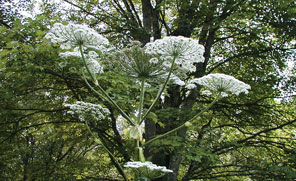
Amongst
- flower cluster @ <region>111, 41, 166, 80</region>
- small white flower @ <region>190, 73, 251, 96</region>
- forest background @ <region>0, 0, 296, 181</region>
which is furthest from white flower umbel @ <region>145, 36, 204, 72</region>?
forest background @ <region>0, 0, 296, 181</region>

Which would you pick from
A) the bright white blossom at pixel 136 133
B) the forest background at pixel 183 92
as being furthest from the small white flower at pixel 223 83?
the forest background at pixel 183 92

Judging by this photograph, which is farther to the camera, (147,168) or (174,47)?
(174,47)

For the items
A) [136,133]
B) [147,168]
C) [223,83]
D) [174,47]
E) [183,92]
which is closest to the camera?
[147,168]

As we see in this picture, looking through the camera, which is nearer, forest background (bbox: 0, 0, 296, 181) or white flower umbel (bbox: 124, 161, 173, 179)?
white flower umbel (bbox: 124, 161, 173, 179)

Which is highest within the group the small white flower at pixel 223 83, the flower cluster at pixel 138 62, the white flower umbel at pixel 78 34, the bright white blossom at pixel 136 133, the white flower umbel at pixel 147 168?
the white flower umbel at pixel 78 34

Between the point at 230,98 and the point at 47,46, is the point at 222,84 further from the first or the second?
the point at 230,98

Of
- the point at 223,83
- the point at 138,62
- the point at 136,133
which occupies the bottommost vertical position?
the point at 136,133

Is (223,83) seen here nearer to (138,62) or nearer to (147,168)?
(138,62)

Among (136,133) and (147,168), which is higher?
(136,133)

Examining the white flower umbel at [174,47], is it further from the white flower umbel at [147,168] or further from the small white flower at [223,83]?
the white flower umbel at [147,168]

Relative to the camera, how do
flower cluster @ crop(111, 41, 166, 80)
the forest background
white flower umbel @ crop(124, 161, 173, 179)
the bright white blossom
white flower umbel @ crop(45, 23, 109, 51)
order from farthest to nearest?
the forest background
flower cluster @ crop(111, 41, 166, 80)
white flower umbel @ crop(45, 23, 109, 51)
the bright white blossom
white flower umbel @ crop(124, 161, 173, 179)

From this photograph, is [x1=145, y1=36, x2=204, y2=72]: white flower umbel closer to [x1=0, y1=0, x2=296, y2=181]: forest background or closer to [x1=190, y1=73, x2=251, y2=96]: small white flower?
[x1=190, y1=73, x2=251, y2=96]: small white flower

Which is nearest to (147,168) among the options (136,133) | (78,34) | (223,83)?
(136,133)

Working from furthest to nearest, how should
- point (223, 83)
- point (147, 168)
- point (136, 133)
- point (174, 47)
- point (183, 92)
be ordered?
point (183, 92) → point (223, 83) → point (174, 47) → point (136, 133) → point (147, 168)
